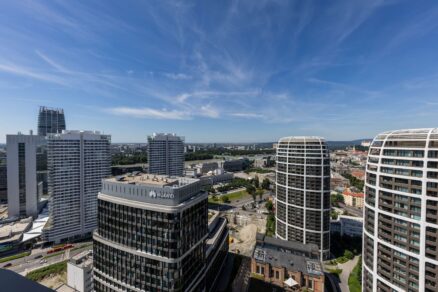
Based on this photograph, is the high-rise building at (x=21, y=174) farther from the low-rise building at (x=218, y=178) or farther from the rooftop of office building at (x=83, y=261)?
the low-rise building at (x=218, y=178)

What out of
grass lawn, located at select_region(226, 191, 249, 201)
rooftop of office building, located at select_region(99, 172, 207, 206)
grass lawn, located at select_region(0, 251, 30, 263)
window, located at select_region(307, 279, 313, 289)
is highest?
rooftop of office building, located at select_region(99, 172, 207, 206)

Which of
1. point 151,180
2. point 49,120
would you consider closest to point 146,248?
point 151,180

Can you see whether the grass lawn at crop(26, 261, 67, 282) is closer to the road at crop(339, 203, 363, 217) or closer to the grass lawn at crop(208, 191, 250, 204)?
the grass lawn at crop(208, 191, 250, 204)

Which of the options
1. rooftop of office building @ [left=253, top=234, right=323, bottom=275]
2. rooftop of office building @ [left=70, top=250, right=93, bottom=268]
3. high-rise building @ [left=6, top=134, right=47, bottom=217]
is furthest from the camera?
high-rise building @ [left=6, top=134, right=47, bottom=217]

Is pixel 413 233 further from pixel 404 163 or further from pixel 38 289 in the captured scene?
pixel 38 289

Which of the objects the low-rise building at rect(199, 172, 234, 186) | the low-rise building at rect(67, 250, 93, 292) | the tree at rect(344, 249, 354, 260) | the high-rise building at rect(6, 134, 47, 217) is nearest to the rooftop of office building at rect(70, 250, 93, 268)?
the low-rise building at rect(67, 250, 93, 292)

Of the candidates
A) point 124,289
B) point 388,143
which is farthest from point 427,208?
point 124,289

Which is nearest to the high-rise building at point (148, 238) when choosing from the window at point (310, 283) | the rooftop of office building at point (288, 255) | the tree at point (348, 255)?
the rooftop of office building at point (288, 255)
